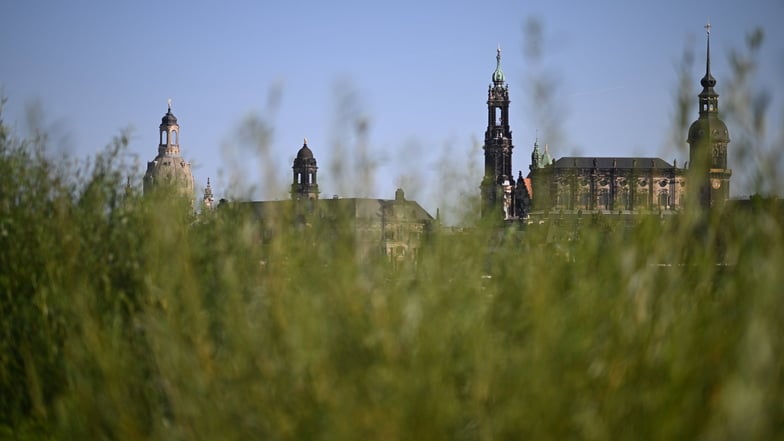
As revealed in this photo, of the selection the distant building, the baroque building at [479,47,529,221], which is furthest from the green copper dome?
the distant building

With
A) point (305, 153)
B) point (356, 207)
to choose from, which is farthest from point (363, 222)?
point (305, 153)

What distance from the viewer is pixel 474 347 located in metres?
6.99

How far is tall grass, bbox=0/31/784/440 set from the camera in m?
6.31

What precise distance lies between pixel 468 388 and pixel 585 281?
1.42 m

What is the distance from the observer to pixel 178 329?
8852 millimetres

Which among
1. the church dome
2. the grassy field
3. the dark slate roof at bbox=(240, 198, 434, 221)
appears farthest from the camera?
the church dome

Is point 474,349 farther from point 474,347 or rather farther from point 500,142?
point 500,142

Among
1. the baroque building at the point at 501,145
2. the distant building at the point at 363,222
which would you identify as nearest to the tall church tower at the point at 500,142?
the baroque building at the point at 501,145

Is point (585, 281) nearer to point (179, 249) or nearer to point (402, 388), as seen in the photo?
point (402, 388)

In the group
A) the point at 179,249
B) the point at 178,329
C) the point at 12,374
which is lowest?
the point at 12,374

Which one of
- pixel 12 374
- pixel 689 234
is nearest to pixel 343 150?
pixel 689 234

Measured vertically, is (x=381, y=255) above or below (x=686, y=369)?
→ above

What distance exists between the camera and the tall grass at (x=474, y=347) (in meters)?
6.31

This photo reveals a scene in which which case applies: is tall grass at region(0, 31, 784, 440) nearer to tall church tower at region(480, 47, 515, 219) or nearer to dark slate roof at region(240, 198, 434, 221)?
dark slate roof at region(240, 198, 434, 221)
